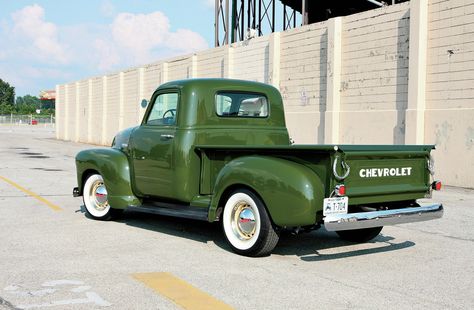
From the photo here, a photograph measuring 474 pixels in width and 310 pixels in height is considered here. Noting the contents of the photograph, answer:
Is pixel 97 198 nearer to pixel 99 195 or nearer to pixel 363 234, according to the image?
pixel 99 195

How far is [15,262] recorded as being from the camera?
5469 millimetres

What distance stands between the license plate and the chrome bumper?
0.15 feet

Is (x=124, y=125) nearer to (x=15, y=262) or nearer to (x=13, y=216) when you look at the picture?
(x=13, y=216)

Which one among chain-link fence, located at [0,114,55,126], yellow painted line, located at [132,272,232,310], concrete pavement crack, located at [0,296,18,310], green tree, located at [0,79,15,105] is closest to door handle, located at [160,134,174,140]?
yellow painted line, located at [132,272,232,310]

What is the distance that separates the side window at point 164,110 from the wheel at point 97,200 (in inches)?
49.6

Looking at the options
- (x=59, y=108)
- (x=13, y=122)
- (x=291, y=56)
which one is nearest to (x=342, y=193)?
(x=291, y=56)

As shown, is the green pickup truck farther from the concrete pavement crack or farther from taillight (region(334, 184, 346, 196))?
the concrete pavement crack

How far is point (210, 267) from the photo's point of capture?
5367mm

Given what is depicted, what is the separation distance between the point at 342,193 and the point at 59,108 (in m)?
45.8

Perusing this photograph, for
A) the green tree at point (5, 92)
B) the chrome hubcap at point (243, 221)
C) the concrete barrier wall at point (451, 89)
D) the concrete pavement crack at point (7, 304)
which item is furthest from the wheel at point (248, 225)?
the green tree at point (5, 92)

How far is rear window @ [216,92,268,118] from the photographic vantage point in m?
7.15

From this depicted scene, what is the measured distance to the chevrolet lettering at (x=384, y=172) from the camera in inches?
218

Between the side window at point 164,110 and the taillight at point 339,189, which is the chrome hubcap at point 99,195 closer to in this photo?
the side window at point 164,110

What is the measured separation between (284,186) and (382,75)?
11.1 m
